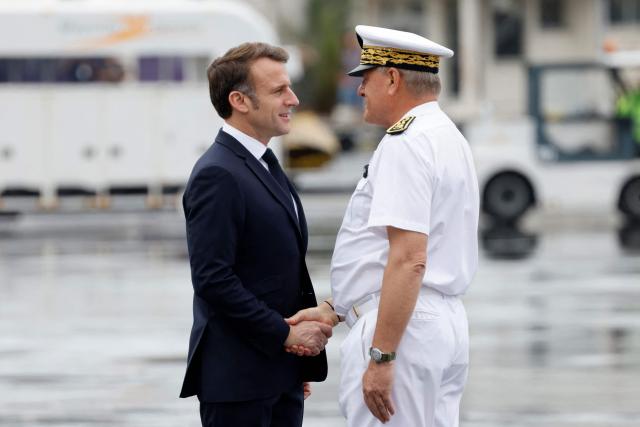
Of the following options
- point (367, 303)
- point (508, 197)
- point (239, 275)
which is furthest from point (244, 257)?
point (508, 197)

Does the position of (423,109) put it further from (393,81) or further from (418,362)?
(418,362)

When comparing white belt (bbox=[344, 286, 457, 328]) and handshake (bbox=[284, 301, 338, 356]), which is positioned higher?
white belt (bbox=[344, 286, 457, 328])

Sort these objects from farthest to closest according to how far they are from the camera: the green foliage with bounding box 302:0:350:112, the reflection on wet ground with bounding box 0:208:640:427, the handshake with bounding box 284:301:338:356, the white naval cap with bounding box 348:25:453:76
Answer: the green foliage with bounding box 302:0:350:112 → the reflection on wet ground with bounding box 0:208:640:427 → the handshake with bounding box 284:301:338:356 → the white naval cap with bounding box 348:25:453:76

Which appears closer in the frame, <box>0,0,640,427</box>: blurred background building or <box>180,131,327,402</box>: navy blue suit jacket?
<box>180,131,327,402</box>: navy blue suit jacket

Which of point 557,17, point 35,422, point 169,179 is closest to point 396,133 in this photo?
point 35,422

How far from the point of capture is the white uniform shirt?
4.51m

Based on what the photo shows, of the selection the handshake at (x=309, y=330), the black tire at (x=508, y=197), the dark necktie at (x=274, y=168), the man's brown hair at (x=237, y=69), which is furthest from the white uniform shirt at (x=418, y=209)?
the black tire at (x=508, y=197)

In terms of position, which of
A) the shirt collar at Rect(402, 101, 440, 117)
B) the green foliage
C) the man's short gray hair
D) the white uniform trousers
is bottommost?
the green foliage

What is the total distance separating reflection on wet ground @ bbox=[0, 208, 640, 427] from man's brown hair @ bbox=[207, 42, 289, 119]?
3616 millimetres

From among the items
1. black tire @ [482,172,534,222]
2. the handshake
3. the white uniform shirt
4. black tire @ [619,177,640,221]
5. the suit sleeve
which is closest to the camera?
the white uniform shirt

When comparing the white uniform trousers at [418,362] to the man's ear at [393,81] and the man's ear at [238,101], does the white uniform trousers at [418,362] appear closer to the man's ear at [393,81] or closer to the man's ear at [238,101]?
the man's ear at [393,81]

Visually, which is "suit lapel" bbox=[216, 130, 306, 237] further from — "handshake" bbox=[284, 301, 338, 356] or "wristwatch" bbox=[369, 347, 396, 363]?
"wristwatch" bbox=[369, 347, 396, 363]

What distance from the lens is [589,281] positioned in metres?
14.9

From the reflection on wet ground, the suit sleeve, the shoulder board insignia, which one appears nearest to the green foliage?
the reflection on wet ground
